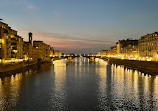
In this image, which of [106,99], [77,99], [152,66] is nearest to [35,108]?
[77,99]

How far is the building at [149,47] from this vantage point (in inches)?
3926

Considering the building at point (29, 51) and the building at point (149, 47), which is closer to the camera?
the building at point (149, 47)

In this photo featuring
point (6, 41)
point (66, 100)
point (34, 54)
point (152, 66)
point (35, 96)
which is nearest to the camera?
point (66, 100)

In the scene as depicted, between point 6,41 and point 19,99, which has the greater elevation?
point 6,41

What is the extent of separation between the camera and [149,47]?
10788 centimetres

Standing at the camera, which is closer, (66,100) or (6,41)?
(66,100)

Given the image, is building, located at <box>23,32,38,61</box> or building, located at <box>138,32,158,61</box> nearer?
building, located at <box>138,32,158,61</box>

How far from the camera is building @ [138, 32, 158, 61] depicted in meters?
99.7

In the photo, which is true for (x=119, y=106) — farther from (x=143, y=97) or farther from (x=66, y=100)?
(x=66, y=100)

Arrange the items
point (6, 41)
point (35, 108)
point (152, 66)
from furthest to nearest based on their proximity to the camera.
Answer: point (6, 41)
point (152, 66)
point (35, 108)

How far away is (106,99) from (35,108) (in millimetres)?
13062

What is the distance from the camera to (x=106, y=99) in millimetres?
29969

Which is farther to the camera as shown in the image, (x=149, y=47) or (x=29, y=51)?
(x=29, y=51)

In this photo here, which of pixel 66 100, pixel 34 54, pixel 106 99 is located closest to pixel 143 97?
pixel 106 99
